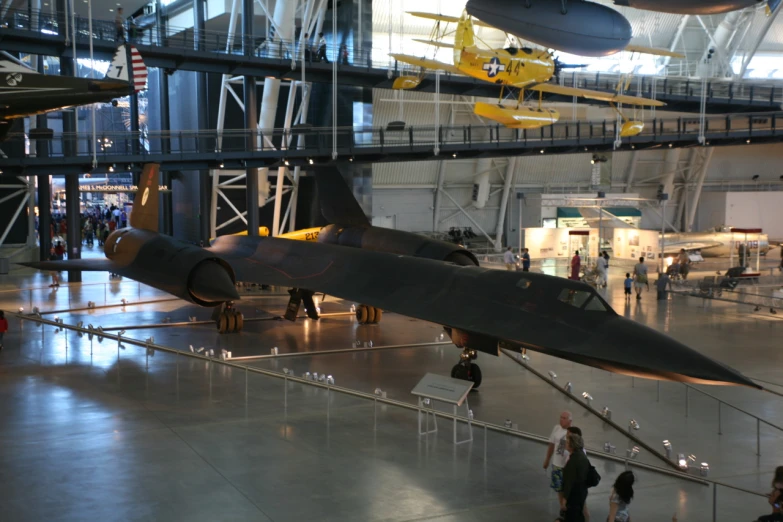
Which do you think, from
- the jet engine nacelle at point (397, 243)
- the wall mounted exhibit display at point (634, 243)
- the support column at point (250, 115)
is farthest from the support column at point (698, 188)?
the jet engine nacelle at point (397, 243)

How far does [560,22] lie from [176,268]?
9840mm

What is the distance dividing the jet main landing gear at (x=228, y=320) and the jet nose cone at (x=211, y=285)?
1.07m

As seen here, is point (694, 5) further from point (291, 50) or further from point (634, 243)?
point (634, 243)

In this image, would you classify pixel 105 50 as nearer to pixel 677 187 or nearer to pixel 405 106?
pixel 405 106

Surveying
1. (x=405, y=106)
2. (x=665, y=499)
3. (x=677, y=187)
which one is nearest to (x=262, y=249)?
(x=665, y=499)

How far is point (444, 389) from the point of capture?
10.2 m

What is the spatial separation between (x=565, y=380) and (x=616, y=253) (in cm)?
2069

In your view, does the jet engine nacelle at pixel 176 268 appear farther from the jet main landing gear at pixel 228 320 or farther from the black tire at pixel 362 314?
the black tire at pixel 362 314

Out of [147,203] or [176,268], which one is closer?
[176,268]

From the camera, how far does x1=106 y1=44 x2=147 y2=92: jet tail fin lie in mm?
19203

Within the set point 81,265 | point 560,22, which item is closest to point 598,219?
point 560,22

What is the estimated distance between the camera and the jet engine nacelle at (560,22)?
52.7 ft

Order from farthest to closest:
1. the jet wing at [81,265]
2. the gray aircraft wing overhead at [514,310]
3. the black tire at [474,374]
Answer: the jet wing at [81,265] < the black tire at [474,374] < the gray aircraft wing overhead at [514,310]

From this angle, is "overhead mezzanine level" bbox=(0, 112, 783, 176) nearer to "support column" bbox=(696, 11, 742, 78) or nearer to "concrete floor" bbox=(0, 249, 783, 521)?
"concrete floor" bbox=(0, 249, 783, 521)
